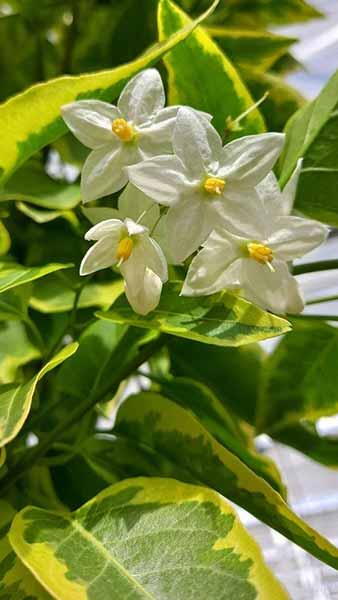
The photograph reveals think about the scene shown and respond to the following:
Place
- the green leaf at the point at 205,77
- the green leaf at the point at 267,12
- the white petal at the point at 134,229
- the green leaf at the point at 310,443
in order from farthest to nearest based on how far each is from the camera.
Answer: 1. the green leaf at the point at 267,12
2. the green leaf at the point at 310,443
3. the green leaf at the point at 205,77
4. the white petal at the point at 134,229

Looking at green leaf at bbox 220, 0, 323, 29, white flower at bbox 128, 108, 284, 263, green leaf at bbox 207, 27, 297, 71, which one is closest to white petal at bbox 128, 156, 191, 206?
white flower at bbox 128, 108, 284, 263

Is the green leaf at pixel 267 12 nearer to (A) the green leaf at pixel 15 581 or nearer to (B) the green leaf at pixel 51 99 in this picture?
(B) the green leaf at pixel 51 99

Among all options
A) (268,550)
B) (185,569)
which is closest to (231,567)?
(185,569)

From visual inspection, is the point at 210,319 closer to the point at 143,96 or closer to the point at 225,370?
the point at 143,96

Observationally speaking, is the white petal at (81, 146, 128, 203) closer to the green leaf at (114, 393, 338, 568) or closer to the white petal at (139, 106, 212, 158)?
the white petal at (139, 106, 212, 158)

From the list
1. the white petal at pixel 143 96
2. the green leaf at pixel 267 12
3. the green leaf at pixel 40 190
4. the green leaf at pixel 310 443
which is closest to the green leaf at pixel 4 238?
the green leaf at pixel 40 190

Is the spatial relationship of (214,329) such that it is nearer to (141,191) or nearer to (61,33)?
(141,191)

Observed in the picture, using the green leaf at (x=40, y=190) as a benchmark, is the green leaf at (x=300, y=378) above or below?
below
